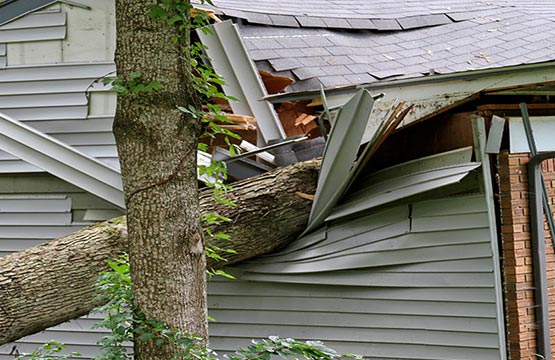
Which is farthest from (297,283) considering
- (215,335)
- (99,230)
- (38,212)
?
(38,212)

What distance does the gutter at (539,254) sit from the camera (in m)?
6.53

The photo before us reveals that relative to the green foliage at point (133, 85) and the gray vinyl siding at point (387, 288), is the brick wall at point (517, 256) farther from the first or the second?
the green foliage at point (133, 85)

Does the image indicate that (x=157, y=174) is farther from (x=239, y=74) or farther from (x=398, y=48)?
(x=398, y=48)

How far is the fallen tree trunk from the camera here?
644cm

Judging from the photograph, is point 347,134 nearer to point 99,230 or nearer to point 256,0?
point 99,230

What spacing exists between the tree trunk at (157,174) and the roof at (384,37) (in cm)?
330

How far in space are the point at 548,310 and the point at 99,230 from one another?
3346mm

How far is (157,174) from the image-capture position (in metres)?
4.05

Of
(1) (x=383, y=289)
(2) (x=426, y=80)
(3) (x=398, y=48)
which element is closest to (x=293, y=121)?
(3) (x=398, y=48)

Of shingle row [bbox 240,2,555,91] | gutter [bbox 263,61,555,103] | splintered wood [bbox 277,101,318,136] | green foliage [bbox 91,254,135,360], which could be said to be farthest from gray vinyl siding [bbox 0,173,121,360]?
green foliage [bbox 91,254,135,360]

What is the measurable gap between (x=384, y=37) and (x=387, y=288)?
3247 mm

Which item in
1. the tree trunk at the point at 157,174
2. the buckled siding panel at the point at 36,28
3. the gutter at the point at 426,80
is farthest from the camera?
the buckled siding panel at the point at 36,28

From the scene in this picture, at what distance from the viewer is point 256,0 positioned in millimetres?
10156

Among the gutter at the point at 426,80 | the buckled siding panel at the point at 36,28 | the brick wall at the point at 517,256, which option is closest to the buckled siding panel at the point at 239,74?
the gutter at the point at 426,80
